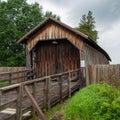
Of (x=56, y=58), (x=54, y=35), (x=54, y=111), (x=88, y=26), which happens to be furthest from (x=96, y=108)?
(x=88, y=26)

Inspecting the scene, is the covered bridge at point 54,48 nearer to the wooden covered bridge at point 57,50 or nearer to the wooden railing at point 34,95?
the wooden covered bridge at point 57,50

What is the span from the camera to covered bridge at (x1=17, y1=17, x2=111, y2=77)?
60.8 ft

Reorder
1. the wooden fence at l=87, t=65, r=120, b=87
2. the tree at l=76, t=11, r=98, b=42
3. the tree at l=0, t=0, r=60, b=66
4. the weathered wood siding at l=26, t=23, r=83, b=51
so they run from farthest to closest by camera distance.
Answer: the tree at l=76, t=11, r=98, b=42, the tree at l=0, t=0, r=60, b=66, the weathered wood siding at l=26, t=23, r=83, b=51, the wooden fence at l=87, t=65, r=120, b=87

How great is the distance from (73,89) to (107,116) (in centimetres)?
843

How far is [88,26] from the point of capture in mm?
57000

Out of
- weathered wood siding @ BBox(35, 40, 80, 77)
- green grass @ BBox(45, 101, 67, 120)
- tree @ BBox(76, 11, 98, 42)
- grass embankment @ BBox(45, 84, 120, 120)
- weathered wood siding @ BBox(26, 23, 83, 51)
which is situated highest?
tree @ BBox(76, 11, 98, 42)

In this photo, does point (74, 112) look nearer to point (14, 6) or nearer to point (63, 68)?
point (63, 68)

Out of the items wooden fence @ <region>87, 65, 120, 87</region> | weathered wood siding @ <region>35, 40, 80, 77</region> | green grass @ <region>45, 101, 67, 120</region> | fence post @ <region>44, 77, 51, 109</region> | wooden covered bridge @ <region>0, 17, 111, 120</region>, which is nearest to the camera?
green grass @ <region>45, 101, 67, 120</region>

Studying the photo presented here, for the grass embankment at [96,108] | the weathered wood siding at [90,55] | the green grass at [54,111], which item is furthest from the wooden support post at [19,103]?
the weathered wood siding at [90,55]

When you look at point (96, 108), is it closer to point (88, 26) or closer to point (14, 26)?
point (14, 26)

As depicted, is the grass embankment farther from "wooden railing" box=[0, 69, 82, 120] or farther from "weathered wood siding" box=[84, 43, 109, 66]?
"weathered wood siding" box=[84, 43, 109, 66]

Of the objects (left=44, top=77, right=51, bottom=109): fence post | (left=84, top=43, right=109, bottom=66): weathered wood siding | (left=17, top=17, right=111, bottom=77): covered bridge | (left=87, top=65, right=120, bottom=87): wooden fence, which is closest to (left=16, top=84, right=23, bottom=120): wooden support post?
(left=44, top=77, right=51, bottom=109): fence post

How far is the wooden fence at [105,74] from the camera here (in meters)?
16.5

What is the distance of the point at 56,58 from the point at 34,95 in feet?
37.3
